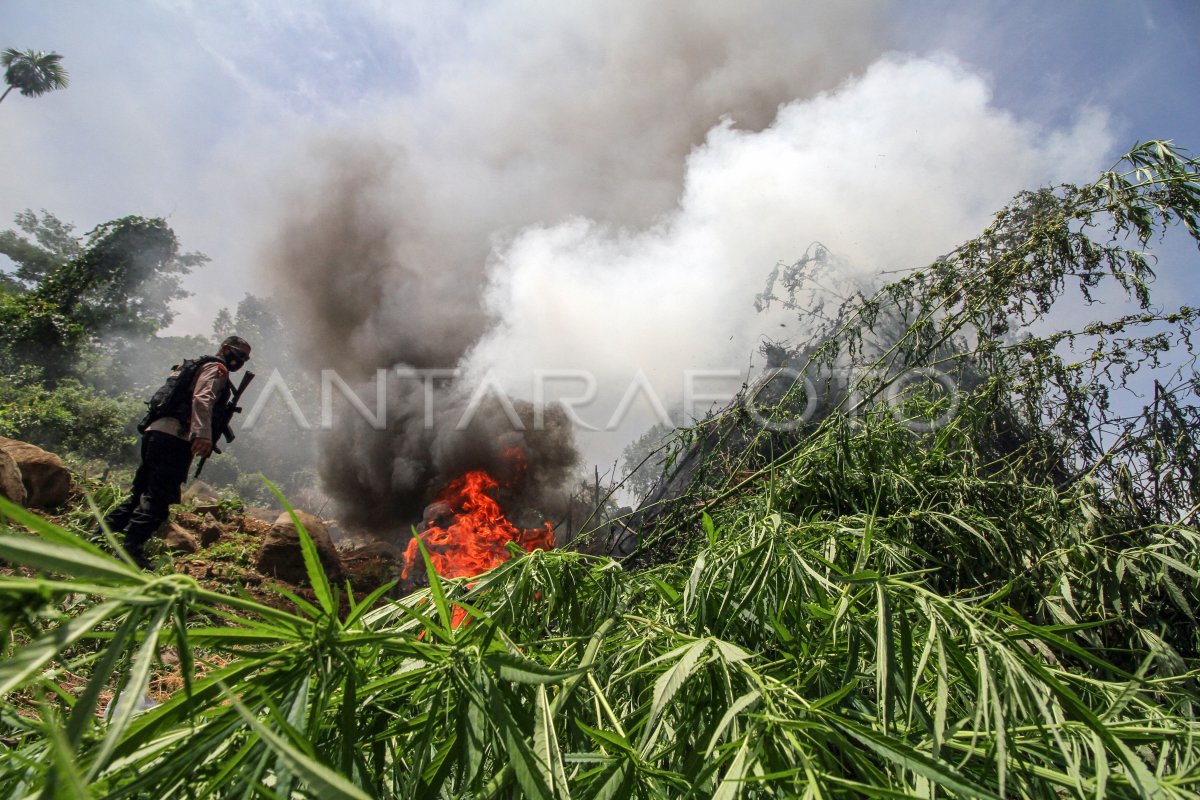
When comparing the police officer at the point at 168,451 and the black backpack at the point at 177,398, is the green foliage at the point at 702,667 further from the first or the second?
the black backpack at the point at 177,398

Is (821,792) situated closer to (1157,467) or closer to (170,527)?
(1157,467)

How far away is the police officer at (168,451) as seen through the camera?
4.21 metres

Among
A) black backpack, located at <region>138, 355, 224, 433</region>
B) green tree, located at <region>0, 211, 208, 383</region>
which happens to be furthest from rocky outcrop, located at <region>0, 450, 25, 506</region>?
green tree, located at <region>0, 211, 208, 383</region>

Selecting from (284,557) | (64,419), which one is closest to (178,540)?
(284,557)

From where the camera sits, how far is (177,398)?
448 centimetres

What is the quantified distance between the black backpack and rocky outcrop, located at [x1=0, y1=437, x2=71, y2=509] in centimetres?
252

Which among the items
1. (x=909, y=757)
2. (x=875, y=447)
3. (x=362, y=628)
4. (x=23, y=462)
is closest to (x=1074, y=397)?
(x=875, y=447)

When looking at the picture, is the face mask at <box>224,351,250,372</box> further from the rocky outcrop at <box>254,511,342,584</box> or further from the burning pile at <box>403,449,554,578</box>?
the burning pile at <box>403,449,554,578</box>

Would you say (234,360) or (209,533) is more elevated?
(234,360)

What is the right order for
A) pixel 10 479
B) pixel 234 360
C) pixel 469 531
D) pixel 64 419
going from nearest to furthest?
pixel 234 360 < pixel 10 479 < pixel 469 531 < pixel 64 419

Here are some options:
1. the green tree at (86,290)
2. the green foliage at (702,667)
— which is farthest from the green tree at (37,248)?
the green foliage at (702,667)

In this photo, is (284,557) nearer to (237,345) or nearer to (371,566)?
(371,566)

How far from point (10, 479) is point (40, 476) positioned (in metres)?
0.79

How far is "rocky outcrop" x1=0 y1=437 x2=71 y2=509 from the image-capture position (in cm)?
579
